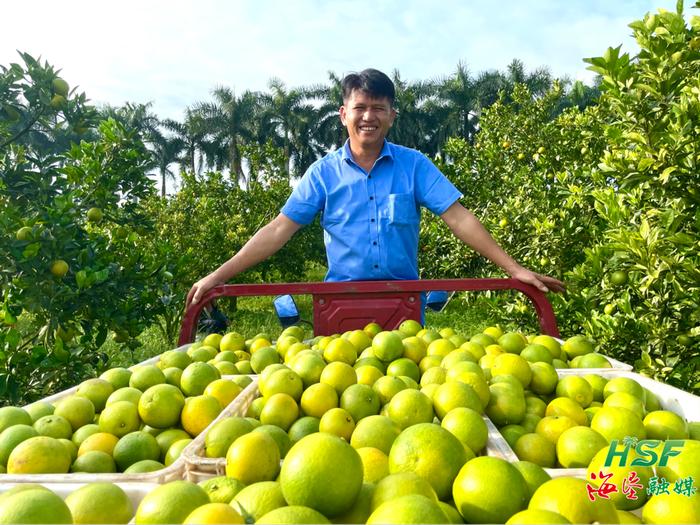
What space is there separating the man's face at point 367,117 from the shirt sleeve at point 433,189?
0.39 m

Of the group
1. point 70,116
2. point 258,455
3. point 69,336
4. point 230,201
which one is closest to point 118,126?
point 70,116

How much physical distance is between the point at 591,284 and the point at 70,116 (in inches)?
163

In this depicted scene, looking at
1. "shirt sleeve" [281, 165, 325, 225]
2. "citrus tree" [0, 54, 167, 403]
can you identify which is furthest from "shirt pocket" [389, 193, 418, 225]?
"citrus tree" [0, 54, 167, 403]

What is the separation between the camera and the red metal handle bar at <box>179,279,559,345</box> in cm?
292

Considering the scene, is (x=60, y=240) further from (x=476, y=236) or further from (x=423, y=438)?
(x=423, y=438)

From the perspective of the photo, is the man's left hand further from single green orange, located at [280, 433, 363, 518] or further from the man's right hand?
single green orange, located at [280, 433, 363, 518]

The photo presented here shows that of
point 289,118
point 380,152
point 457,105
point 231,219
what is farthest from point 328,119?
point 380,152

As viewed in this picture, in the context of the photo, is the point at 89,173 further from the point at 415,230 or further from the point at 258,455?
the point at 258,455

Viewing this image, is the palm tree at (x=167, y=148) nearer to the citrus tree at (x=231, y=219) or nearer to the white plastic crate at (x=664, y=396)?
the citrus tree at (x=231, y=219)

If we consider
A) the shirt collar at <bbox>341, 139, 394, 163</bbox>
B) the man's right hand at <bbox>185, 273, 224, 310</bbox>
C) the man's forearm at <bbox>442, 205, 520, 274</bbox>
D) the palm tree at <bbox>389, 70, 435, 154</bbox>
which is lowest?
the man's right hand at <bbox>185, 273, 224, 310</bbox>

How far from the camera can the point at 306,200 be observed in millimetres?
3746

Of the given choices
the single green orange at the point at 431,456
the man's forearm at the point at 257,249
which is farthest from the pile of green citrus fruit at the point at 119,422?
the man's forearm at the point at 257,249

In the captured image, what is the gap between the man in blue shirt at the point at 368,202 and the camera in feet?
11.7

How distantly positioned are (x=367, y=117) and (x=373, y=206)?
0.63 metres
